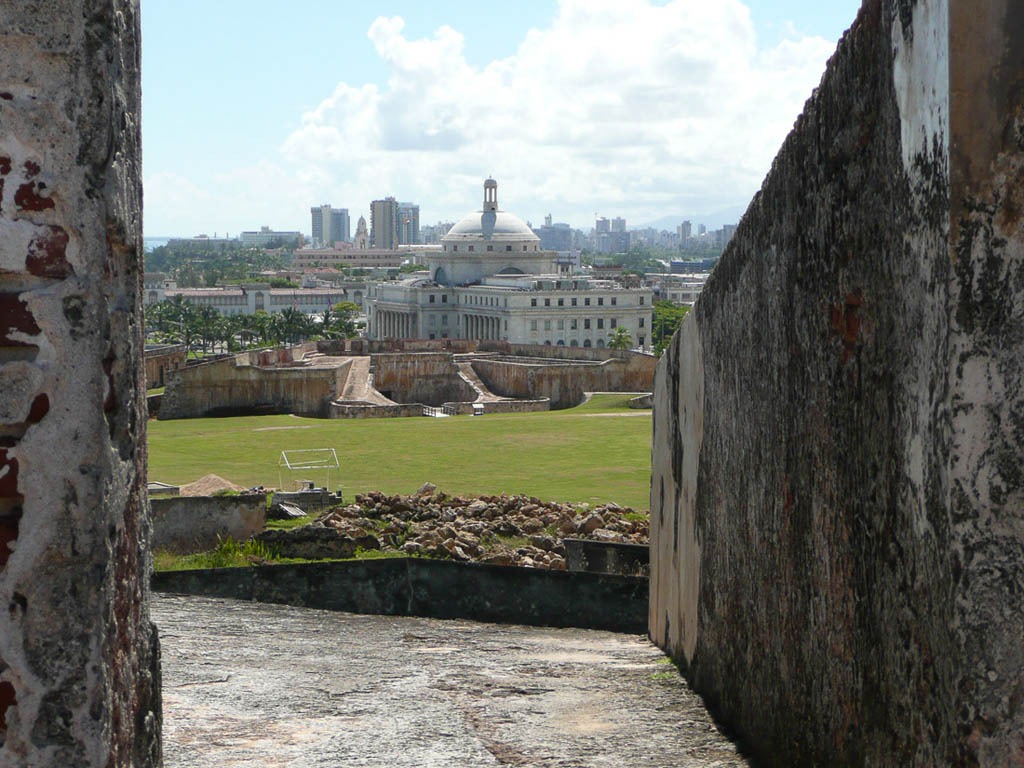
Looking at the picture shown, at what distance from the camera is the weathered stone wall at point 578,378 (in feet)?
155

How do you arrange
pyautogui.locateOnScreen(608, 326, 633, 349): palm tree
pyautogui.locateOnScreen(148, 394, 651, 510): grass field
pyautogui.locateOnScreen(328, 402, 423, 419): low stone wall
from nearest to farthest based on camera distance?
pyautogui.locateOnScreen(148, 394, 651, 510): grass field → pyautogui.locateOnScreen(328, 402, 423, 419): low stone wall → pyautogui.locateOnScreen(608, 326, 633, 349): palm tree

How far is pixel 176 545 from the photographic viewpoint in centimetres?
1252

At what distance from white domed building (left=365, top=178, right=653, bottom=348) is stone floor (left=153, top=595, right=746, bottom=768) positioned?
Answer: 79.0m

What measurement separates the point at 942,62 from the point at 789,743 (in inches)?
85.5

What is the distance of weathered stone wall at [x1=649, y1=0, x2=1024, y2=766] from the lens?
97.7 inches

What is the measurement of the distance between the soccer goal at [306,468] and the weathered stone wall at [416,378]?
80.0 ft

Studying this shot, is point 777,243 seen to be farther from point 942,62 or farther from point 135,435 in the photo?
point 135,435

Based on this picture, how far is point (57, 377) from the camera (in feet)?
8.11

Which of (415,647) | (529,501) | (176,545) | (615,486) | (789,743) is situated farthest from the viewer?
(615,486)

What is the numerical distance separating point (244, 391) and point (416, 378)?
1099 centimetres

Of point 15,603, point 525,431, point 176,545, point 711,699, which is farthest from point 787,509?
point 525,431

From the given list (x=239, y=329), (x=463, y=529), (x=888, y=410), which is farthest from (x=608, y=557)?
(x=239, y=329)

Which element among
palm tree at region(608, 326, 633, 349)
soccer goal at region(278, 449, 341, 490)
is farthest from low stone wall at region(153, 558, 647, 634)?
palm tree at region(608, 326, 633, 349)

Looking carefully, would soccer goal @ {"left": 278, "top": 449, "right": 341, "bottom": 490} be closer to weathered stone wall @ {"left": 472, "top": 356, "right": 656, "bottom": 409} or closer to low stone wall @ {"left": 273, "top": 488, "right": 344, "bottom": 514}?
low stone wall @ {"left": 273, "top": 488, "right": 344, "bottom": 514}
